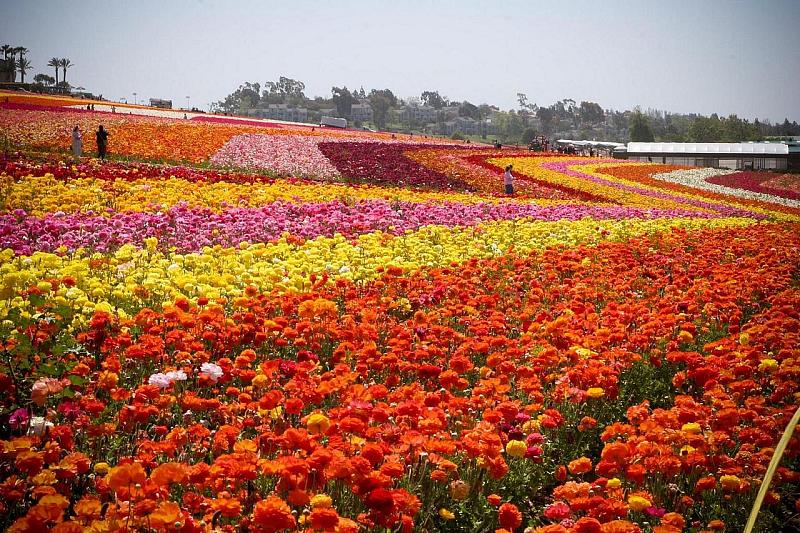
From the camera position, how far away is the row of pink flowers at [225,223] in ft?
27.7

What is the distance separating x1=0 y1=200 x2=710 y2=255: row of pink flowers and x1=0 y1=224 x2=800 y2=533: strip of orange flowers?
3.18m

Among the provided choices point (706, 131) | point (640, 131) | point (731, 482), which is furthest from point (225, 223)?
point (640, 131)

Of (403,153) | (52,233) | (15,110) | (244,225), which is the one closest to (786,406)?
(244,225)

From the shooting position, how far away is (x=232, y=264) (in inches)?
279

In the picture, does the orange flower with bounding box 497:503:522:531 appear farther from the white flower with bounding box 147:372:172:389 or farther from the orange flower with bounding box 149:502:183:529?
the white flower with bounding box 147:372:172:389

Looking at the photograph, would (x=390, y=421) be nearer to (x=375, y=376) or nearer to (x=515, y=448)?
(x=515, y=448)

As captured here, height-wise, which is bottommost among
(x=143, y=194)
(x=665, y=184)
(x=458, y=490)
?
(x=458, y=490)

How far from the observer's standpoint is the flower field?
9.82ft

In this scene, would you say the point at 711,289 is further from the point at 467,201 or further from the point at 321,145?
the point at 321,145

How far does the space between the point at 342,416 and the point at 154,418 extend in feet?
4.97

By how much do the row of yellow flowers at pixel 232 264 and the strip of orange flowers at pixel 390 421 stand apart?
40cm

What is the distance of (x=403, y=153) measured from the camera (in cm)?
3105

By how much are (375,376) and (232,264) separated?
107 inches

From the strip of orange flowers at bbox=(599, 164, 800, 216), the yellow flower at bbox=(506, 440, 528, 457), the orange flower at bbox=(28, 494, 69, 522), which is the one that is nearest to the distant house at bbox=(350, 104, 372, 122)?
the strip of orange flowers at bbox=(599, 164, 800, 216)
